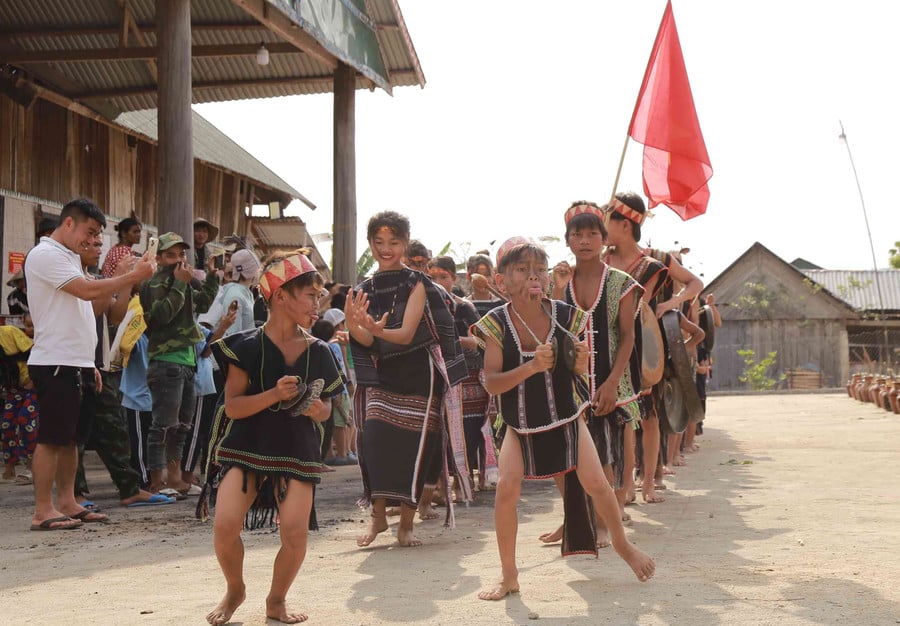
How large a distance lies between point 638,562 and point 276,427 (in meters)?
1.70

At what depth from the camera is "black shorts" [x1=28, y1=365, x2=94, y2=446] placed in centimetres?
737

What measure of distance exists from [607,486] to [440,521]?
2.72 metres

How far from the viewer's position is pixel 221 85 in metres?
16.5

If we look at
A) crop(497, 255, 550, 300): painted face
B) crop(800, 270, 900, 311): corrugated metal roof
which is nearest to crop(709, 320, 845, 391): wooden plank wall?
crop(800, 270, 900, 311): corrugated metal roof

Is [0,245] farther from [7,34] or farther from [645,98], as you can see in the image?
[645,98]

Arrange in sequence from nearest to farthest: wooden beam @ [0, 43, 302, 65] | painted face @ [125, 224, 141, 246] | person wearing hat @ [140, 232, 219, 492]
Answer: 1. person wearing hat @ [140, 232, 219, 492]
2. painted face @ [125, 224, 141, 246]
3. wooden beam @ [0, 43, 302, 65]

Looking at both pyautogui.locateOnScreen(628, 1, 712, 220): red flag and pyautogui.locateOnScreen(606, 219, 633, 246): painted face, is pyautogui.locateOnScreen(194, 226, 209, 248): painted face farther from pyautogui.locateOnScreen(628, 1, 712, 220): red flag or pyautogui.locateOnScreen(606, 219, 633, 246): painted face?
pyautogui.locateOnScreen(606, 219, 633, 246): painted face

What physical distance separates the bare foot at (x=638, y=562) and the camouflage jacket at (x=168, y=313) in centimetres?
456

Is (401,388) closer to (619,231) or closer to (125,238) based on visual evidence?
(619,231)

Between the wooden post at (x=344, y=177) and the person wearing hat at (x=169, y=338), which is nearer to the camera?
the person wearing hat at (x=169, y=338)

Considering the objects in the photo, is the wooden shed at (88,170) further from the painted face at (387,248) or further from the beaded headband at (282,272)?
the beaded headband at (282,272)

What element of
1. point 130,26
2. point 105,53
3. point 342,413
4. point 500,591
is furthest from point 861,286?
point 500,591

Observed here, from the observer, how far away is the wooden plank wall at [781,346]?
42.6 m

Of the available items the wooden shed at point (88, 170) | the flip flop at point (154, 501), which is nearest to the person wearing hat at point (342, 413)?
the flip flop at point (154, 501)
